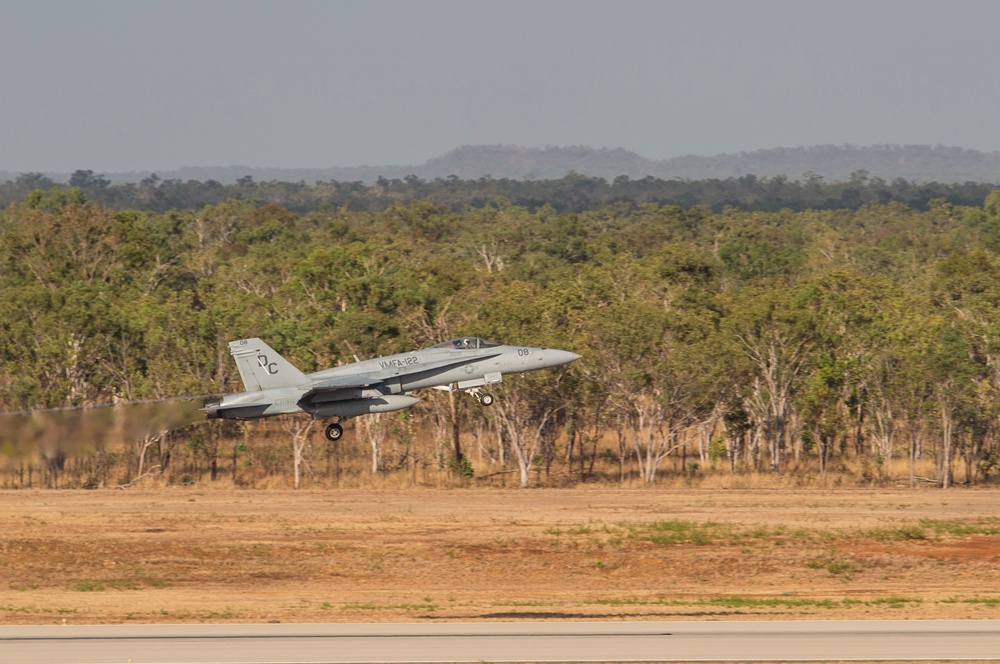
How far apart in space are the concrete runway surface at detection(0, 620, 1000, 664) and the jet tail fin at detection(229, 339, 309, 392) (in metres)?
17.6

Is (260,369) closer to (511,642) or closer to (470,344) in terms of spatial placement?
(470,344)

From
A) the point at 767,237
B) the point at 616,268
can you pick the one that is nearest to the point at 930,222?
the point at 767,237

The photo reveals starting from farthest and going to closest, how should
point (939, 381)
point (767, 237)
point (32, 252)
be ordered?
point (767, 237)
point (32, 252)
point (939, 381)

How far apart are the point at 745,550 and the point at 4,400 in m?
37.9

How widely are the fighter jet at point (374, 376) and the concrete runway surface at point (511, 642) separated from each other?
16.9 metres

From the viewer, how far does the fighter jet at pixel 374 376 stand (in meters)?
45.8

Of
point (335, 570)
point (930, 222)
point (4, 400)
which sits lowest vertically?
point (335, 570)

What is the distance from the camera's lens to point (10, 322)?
212 ft

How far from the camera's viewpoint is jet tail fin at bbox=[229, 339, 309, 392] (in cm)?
4634

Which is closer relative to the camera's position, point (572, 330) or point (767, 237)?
point (572, 330)

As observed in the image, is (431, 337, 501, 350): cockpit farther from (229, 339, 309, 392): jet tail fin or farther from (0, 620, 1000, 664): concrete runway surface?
(0, 620, 1000, 664): concrete runway surface

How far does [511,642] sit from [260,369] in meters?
21.8

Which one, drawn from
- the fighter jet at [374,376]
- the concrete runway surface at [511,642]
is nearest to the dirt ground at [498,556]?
the concrete runway surface at [511,642]

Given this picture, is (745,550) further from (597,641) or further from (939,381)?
(939,381)
